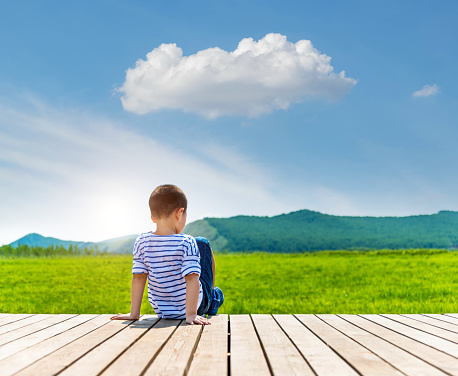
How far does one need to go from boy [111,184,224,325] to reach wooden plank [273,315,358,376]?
0.85 m

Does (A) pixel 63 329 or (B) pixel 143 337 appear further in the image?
(A) pixel 63 329

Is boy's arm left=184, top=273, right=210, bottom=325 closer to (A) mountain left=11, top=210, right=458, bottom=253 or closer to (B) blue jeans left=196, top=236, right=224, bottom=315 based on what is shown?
(B) blue jeans left=196, top=236, right=224, bottom=315

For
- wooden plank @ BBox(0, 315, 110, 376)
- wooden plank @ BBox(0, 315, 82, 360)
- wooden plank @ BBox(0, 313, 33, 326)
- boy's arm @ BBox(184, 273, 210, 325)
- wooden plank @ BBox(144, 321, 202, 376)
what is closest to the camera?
wooden plank @ BBox(144, 321, 202, 376)

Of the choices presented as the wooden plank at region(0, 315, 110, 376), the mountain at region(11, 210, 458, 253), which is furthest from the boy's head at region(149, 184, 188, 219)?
the mountain at region(11, 210, 458, 253)

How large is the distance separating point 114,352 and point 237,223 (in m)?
78.8

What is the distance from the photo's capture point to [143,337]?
3.51m

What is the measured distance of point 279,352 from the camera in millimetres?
3055

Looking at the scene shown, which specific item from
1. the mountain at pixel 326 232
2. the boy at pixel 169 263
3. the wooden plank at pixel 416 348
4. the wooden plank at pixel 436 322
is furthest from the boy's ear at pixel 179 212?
the mountain at pixel 326 232

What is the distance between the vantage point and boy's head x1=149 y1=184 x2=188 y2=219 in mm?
4105

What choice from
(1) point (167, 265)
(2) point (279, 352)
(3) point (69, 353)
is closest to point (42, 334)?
(3) point (69, 353)

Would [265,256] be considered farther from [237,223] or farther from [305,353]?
[237,223]

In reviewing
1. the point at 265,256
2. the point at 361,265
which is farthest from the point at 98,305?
the point at 265,256

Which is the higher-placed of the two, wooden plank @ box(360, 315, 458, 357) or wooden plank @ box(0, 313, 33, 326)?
wooden plank @ box(0, 313, 33, 326)

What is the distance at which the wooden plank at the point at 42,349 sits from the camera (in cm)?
272
